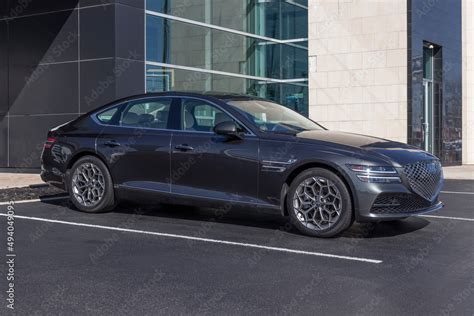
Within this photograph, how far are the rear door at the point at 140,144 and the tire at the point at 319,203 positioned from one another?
65.0 inches

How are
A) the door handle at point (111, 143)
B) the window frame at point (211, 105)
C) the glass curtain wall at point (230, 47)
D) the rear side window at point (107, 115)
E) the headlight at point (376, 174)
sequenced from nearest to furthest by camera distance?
the headlight at point (376, 174) < the window frame at point (211, 105) < the door handle at point (111, 143) < the rear side window at point (107, 115) < the glass curtain wall at point (230, 47)

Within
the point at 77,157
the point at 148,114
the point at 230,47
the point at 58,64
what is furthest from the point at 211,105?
the point at 230,47

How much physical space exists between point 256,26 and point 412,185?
13.3m

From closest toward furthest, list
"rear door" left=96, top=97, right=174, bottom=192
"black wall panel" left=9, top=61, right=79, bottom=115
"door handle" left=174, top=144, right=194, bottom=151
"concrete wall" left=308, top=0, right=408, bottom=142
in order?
1. "door handle" left=174, top=144, right=194, bottom=151
2. "rear door" left=96, top=97, right=174, bottom=192
3. "black wall panel" left=9, top=61, right=79, bottom=115
4. "concrete wall" left=308, top=0, right=408, bottom=142

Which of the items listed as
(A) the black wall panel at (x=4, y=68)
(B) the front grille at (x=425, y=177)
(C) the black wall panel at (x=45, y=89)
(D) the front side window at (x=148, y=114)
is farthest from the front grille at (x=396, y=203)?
(A) the black wall panel at (x=4, y=68)

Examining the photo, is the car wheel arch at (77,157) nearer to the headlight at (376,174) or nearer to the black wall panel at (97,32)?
the headlight at (376,174)

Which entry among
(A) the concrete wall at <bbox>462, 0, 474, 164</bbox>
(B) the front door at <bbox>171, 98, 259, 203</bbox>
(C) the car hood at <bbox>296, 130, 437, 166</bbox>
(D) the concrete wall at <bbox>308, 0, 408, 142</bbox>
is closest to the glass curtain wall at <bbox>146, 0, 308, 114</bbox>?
(D) the concrete wall at <bbox>308, 0, 408, 142</bbox>

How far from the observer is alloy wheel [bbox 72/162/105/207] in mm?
7992

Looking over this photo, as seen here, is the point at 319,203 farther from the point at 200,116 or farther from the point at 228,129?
the point at 200,116

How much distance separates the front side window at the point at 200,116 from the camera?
7.28 meters

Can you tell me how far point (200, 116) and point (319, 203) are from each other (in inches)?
73.3

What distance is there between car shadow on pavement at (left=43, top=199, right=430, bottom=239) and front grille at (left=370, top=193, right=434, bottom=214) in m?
0.44

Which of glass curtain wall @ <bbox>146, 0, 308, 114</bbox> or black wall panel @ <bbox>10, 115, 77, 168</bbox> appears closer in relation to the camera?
black wall panel @ <bbox>10, 115, 77, 168</bbox>

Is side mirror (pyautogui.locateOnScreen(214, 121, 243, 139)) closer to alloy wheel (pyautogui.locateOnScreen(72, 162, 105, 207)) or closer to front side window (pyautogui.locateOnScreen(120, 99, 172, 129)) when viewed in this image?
front side window (pyautogui.locateOnScreen(120, 99, 172, 129))
